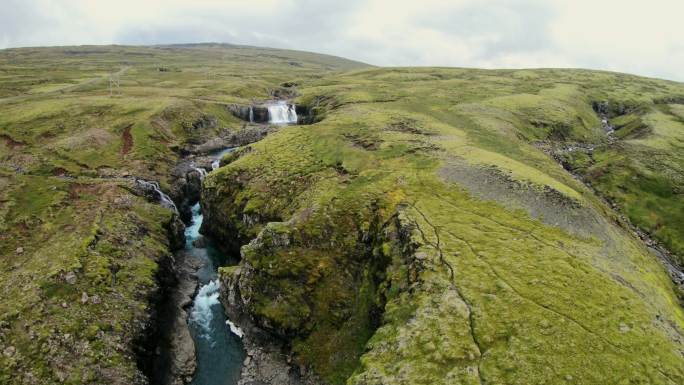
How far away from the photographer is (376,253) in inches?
1484

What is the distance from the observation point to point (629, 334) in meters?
25.3

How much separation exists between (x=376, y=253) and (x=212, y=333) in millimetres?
18253

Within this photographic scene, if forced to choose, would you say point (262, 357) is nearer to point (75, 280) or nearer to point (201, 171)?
point (75, 280)

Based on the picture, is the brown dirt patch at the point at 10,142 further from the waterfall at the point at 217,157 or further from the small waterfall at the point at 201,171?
the waterfall at the point at 217,157

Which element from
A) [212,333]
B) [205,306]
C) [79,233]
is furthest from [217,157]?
[212,333]

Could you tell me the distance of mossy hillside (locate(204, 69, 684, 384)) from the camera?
944 inches

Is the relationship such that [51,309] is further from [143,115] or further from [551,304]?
[143,115]

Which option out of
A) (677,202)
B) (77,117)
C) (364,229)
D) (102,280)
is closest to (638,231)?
(677,202)

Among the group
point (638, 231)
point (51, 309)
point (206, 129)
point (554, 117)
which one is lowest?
point (51, 309)

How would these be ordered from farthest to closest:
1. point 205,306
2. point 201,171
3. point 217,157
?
point 217,157 → point 201,171 → point 205,306

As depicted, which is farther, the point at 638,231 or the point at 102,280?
the point at 638,231

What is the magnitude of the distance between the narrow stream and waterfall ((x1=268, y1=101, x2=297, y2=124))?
74.3m

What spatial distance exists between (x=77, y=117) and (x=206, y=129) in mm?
27442

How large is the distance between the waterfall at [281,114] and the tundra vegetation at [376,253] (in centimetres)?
4554
